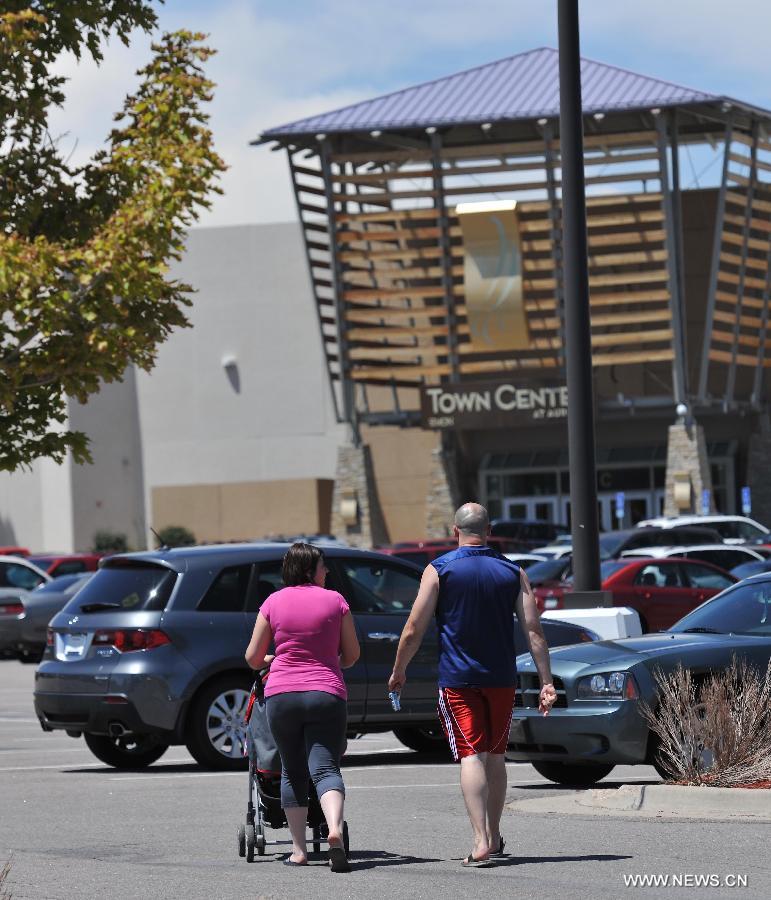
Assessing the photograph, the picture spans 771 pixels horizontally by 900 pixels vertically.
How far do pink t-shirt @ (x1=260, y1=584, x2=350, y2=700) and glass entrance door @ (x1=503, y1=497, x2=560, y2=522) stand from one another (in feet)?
171

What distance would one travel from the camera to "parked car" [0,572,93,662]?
2906 centimetres

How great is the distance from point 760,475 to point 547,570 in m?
32.2

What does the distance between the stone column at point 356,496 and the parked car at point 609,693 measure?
148ft

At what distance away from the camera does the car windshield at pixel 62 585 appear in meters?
29.4

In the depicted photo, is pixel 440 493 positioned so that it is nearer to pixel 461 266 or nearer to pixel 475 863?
pixel 461 266

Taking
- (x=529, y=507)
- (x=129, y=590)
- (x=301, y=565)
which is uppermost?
(x=301, y=565)

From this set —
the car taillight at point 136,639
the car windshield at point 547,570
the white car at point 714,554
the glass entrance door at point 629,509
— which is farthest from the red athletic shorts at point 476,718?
the glass entrance door at point 629,509

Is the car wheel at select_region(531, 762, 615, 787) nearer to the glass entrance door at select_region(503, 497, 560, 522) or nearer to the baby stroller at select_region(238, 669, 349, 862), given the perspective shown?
the baby stroller at select_region(238, 669, 349, 862)

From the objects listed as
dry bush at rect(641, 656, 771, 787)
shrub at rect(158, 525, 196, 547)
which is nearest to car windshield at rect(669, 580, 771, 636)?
dry bush at rect(641, 656, 771, 787)

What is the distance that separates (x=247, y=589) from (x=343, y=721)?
202 inches

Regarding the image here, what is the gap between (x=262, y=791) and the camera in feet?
28.9

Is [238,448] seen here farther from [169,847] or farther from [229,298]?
[169,847]

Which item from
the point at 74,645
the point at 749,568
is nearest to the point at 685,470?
the point at 749,568

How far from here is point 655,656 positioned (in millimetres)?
11344
